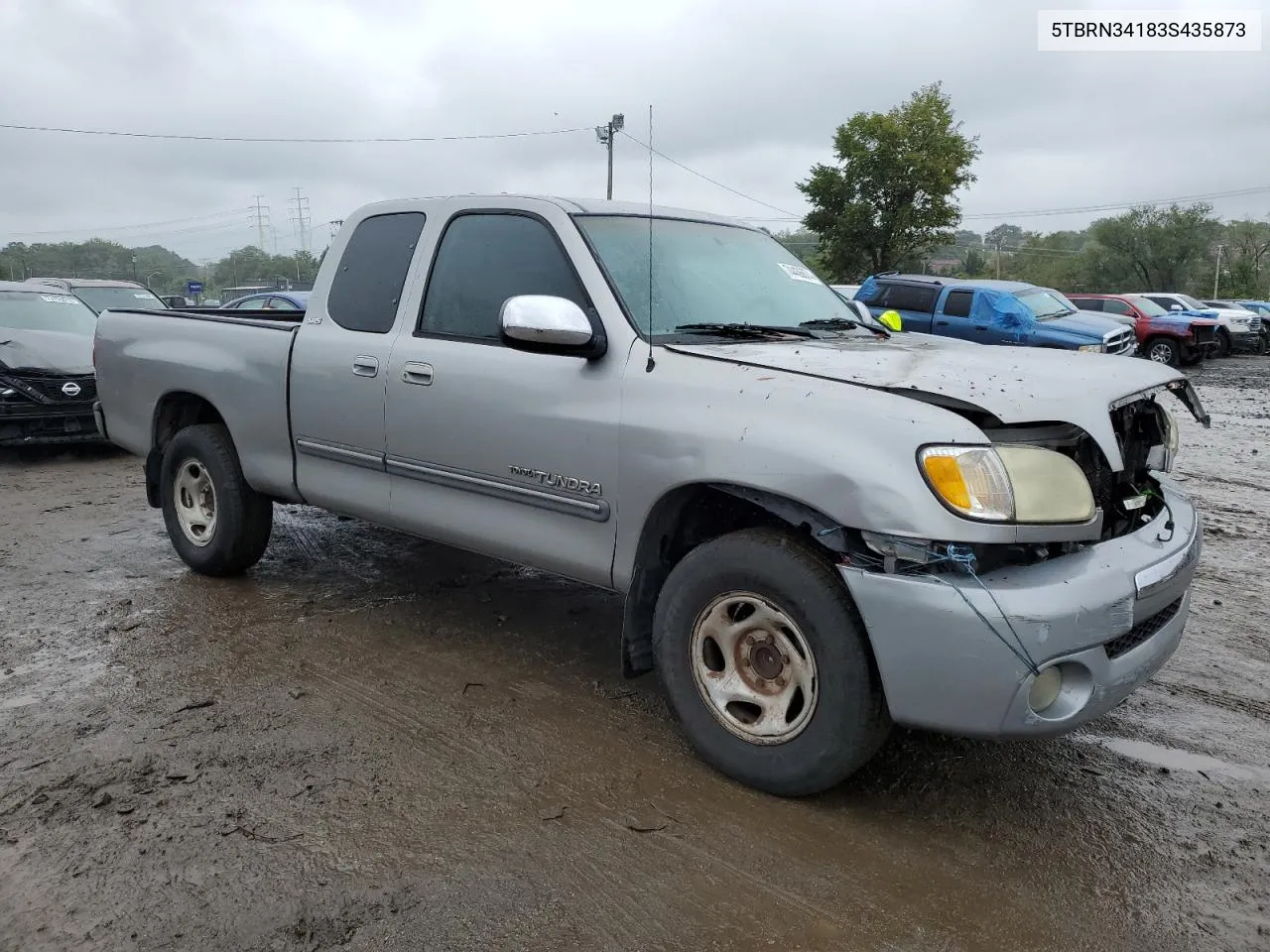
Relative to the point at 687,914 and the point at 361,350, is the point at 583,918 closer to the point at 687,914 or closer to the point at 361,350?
the point at 687,914

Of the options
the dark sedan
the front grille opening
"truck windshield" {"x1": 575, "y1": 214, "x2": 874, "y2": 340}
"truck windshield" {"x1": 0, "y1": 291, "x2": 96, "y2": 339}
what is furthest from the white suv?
the front grille opening

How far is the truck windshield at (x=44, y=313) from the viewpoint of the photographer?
9.74 meters

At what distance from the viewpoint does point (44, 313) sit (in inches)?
394

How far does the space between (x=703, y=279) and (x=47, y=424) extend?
755 cm

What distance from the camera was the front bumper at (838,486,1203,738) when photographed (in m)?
2.52

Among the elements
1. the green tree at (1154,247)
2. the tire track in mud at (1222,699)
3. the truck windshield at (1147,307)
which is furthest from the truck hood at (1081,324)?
the green tree at (1154,247)

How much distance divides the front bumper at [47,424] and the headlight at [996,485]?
8578mm

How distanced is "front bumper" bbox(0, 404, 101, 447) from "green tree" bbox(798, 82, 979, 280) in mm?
28637

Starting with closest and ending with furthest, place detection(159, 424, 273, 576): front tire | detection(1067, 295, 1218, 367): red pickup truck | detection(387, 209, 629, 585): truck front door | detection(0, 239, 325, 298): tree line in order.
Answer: detection(387, 209, 629, 585): truck front door → detection(159, 424, 273, 576): front tire → detection(1067, 295, 1218, 367): red pickup truck → detection(0, 239, 325, 298): tree line

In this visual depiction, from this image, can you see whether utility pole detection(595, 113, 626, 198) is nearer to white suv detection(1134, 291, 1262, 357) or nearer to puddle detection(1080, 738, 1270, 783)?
puddle detection(1080, 738, 1270, 783)

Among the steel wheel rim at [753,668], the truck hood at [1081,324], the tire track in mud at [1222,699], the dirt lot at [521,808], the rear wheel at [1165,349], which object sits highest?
the truck hood at [1081,324]

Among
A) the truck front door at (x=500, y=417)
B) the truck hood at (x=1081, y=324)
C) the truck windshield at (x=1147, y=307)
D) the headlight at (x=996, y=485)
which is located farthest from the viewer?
the truck windshield at (x=1147, y=307)

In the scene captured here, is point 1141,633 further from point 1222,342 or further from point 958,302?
point 1222,342

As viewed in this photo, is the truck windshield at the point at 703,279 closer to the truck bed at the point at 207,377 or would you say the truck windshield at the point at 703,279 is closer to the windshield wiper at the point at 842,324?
the windshield wiper at the point at 842,324
